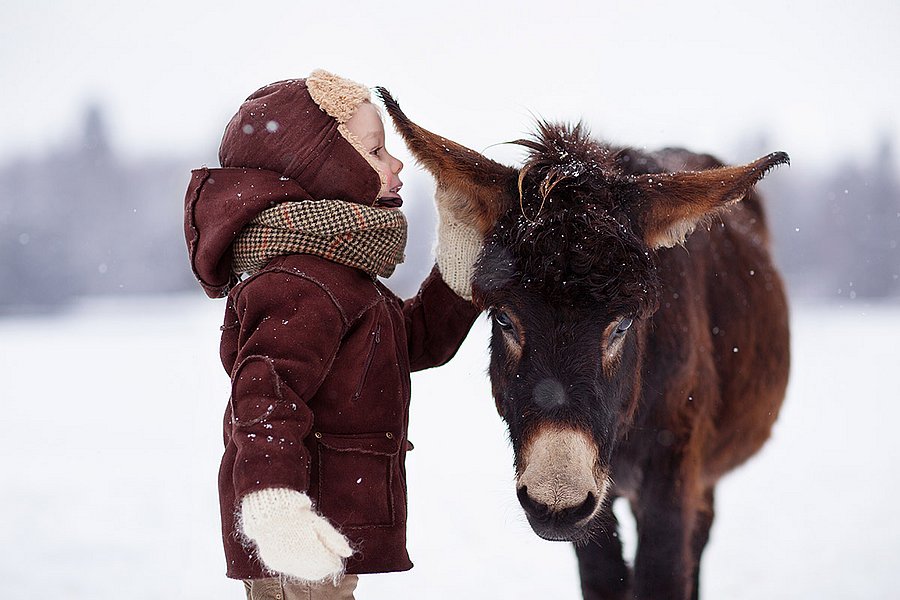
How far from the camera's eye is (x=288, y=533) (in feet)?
5.83

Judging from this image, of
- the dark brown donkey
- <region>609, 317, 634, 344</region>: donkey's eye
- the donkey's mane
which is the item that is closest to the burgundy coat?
the dark brown donkey

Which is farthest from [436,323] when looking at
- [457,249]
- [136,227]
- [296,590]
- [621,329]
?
[136,227]

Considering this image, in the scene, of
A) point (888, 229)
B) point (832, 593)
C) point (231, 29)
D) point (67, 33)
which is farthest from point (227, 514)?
point (67, 33)

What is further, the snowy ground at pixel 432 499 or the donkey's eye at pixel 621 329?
the snowy ground at pixel 432 499

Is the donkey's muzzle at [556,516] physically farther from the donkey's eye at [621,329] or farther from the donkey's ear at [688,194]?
the donkey's ear at [688,194]

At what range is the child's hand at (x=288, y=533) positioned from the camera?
1774 mm

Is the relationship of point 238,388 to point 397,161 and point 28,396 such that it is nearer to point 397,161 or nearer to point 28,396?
point 397,161

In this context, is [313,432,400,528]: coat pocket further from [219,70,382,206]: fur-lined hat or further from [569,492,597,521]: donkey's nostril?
[219,70,382,206]: fur-lined hat

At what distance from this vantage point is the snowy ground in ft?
15.7

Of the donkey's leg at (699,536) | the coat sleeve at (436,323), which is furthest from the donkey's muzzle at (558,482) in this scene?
the donkey's leg at (699,536)

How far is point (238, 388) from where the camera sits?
6.31 ft

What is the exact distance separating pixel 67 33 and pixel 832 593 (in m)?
43.0

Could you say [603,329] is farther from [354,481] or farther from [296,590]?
[296,590]

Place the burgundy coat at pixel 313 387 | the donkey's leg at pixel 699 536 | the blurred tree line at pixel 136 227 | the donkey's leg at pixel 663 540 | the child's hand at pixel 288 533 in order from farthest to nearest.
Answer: the blurred tree line at pixel 136 227
the donkey's leg at pixel 699 536
the donkey's leg at pixel 663 540
the burgundy coat at pixel 313 387
the child's hand at pixel 288 533
